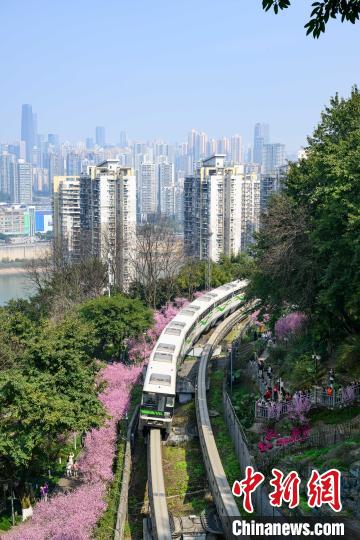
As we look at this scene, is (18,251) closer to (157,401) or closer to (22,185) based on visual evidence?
(22,185)

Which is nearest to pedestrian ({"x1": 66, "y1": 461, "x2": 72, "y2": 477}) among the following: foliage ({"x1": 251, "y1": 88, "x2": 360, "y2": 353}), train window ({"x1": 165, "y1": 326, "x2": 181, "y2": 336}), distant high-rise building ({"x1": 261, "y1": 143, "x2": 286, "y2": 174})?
foliage ({"x1": 251, "y1": 88, "x2": 360, "y2": 353})

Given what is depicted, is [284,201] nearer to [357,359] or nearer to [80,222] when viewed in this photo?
[357,359]

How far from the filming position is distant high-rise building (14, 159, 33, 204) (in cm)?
14575

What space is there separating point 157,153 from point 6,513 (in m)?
182

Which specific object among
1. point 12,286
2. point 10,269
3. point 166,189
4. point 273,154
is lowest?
point 12,286

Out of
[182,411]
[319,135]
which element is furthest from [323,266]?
[182,411]

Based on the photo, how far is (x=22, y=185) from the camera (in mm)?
146250

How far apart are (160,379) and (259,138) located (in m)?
169

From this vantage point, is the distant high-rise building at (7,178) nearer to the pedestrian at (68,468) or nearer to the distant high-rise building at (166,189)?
the distant high-rise building at (166,189)

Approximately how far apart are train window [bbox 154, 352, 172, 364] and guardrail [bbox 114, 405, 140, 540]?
198cm

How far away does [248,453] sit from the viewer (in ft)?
40.4

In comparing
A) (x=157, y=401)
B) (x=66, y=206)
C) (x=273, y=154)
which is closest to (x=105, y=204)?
(x=66, y=206)

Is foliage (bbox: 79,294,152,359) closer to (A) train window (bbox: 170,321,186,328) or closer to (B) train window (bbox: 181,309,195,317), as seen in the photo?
(A) train window (bbox: 170,321,186,328)

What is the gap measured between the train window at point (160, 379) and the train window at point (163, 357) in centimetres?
123
